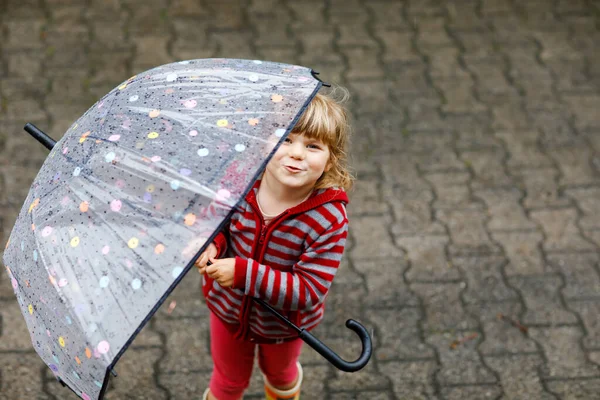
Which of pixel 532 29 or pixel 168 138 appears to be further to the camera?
pixel 532 29

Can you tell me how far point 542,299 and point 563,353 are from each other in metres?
0.33

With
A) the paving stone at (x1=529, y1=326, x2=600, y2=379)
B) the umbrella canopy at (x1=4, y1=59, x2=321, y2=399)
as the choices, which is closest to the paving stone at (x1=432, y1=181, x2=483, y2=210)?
the paving stone at (x1=529, y1=326, x2=600, y2=379)

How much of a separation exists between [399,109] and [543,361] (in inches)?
77.4

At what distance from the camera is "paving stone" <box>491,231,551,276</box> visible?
388 centimetres

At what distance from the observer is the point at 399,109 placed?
4.91m

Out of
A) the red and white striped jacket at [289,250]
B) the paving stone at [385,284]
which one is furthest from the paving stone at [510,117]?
the red and white striped jacket at [289,250]

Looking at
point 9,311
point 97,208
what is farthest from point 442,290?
point 97,208

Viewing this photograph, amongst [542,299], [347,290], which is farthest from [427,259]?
[542,299]

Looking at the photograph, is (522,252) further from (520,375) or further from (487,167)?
(520,375)

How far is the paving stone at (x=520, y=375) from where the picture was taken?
10.8 feet

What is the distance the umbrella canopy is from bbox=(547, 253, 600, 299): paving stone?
2151 mm

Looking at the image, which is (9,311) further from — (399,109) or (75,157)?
(399,109)

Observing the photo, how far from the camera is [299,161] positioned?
2.21 metres

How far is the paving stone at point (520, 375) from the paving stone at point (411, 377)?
265 mm
